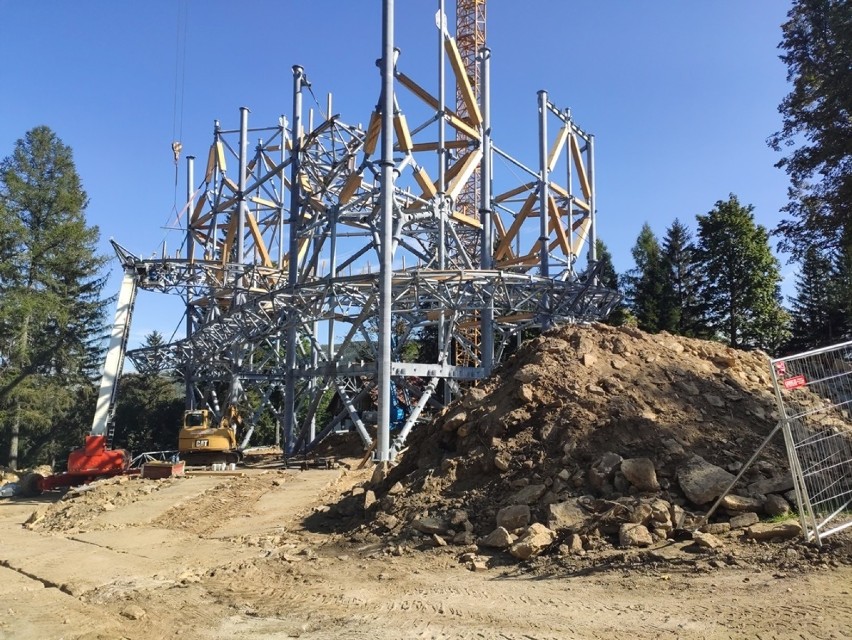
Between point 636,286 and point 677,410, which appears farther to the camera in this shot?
point 636,286

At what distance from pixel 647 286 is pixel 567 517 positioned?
34423 millimetres

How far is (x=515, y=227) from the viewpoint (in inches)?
1308

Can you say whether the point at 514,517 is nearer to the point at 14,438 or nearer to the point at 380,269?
the point at 380,269

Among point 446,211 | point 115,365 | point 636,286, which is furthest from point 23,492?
point 636,286

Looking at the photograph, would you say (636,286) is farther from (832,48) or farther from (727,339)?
(832,48)

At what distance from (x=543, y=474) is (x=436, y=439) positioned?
2940 millimetres

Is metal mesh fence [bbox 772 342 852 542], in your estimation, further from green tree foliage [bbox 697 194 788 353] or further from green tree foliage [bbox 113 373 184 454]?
green tree foliage [bbox 113 373 184 454]

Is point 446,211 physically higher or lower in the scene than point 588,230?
lower

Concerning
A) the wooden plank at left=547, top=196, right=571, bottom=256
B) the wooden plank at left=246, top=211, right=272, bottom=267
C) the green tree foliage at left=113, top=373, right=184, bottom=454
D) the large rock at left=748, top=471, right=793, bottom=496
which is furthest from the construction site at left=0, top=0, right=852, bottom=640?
the green tree foliage at left=113, top=373, right=184, bottom=454

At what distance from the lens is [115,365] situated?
90.3 ft

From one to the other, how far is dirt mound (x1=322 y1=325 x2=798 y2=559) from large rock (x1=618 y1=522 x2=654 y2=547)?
0.02 m

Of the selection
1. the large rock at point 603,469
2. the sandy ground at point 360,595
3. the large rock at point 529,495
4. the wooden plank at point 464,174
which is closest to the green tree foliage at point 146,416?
the wooden plank at point 464,174

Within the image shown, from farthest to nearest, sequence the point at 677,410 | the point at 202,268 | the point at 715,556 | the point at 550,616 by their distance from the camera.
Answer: the point at 202,268 < the point at 677,410 < the point at 715,556 < the point at 550,616

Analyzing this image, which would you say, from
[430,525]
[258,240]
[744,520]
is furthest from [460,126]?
[744,520]
